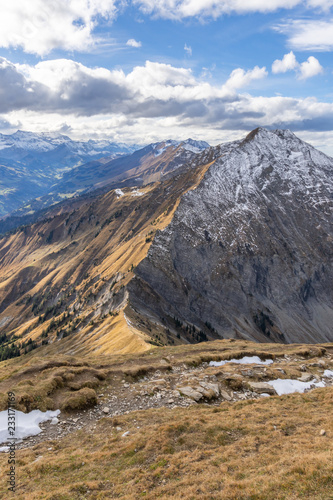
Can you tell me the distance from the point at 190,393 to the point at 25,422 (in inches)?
733

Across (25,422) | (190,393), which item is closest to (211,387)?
(190,393)

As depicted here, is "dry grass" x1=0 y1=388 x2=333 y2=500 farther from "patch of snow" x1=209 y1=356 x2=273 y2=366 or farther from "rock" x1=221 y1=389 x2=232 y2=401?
"patch of snow" x1=209 y1=356 x2=273 y2=366

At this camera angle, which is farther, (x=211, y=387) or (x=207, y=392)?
(x=211, y=387)

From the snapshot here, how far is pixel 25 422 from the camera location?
2858 cm

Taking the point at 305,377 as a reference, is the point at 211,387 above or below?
above

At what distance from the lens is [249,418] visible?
27125mm

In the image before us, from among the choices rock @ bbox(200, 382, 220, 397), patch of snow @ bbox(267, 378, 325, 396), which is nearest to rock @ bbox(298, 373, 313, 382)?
patch of snow @ bbox(267, 378, 325, 396)

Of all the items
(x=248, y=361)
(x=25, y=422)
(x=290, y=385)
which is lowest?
(x=248, y=361)

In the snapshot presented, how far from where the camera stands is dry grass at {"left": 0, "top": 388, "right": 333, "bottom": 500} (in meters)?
16.6

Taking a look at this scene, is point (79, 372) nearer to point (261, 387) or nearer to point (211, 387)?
point (211, 387)

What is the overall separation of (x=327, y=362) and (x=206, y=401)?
28760 millimetres

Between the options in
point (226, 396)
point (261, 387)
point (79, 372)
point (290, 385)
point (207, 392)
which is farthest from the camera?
point (290, 385)

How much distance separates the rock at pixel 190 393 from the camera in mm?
33250

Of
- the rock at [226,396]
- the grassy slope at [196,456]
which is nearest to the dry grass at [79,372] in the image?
the grassy slope at [196,456]
